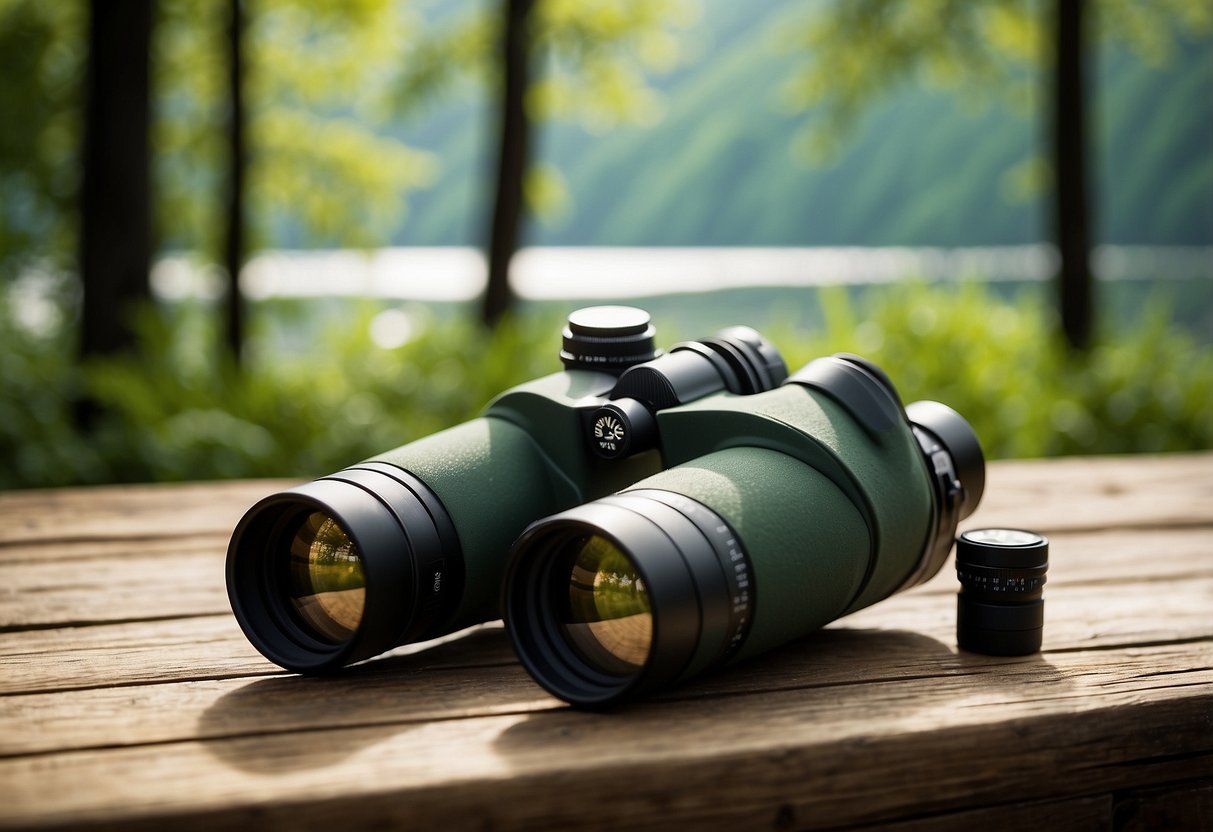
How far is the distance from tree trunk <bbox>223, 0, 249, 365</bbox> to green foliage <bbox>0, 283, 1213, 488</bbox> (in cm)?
32

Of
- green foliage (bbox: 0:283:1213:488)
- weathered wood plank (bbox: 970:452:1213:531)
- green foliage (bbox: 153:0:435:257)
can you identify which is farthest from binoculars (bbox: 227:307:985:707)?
green foliage (bbox: 153:0:435:257)

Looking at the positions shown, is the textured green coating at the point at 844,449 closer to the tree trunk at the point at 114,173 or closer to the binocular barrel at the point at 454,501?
the binocular barrel at the point at 454,501

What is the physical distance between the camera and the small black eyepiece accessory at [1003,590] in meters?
1.64

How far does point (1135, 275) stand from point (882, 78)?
49.2m

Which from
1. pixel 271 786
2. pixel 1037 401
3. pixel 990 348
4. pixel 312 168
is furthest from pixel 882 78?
pixel 271 786

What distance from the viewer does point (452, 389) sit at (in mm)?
5031

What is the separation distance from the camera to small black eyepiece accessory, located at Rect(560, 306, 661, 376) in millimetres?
1765

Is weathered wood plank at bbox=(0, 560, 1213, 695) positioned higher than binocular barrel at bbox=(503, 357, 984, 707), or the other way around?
binocular barrel at bbox=(503, 357, 984, 707)

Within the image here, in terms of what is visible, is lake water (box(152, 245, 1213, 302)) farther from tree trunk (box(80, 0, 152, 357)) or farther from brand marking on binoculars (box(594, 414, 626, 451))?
brand marking on binoculars (box(594, 414, 626, 451))

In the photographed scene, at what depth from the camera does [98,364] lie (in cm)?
509

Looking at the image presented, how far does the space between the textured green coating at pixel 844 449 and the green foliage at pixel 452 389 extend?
297cm

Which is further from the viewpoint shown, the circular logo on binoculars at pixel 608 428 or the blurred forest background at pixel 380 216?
the blurred forest background at pixel 380 216

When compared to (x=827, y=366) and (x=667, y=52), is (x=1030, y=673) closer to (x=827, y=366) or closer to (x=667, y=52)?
(x=827, y=366)

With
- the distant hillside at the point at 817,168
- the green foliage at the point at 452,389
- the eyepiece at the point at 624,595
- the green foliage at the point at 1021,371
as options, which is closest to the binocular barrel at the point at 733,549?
the eyepiece at the point at 624,595
